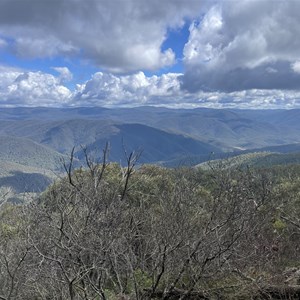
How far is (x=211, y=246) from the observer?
309 inches

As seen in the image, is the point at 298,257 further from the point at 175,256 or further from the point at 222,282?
the point at 175,256

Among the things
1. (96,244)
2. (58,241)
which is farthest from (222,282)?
(58,241)

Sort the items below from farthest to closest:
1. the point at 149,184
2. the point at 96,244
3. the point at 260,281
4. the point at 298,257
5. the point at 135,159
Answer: the point at 149,184, the point at 298,257, the point at 135,159, the point at 260,281, the point at 96,244

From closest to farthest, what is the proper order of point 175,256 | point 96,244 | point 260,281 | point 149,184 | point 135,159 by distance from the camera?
point 96,244, point 175,256, point 260,281, point 135,159, point 149,184

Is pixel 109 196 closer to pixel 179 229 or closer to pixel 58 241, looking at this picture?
pixel 58 241

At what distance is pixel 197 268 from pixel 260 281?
1.54 m

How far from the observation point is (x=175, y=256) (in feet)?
25.0

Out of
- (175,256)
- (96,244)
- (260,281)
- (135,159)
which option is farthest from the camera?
(135,159)

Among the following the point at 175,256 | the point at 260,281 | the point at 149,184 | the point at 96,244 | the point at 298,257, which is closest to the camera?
the point at 96,244

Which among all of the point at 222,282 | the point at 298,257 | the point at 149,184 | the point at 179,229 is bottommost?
the point at 149,184

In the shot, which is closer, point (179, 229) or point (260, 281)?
point (179, 229)

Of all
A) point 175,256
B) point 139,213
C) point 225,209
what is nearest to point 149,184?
point 139,213

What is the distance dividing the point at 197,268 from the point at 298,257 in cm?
574

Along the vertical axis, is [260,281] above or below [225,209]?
below
